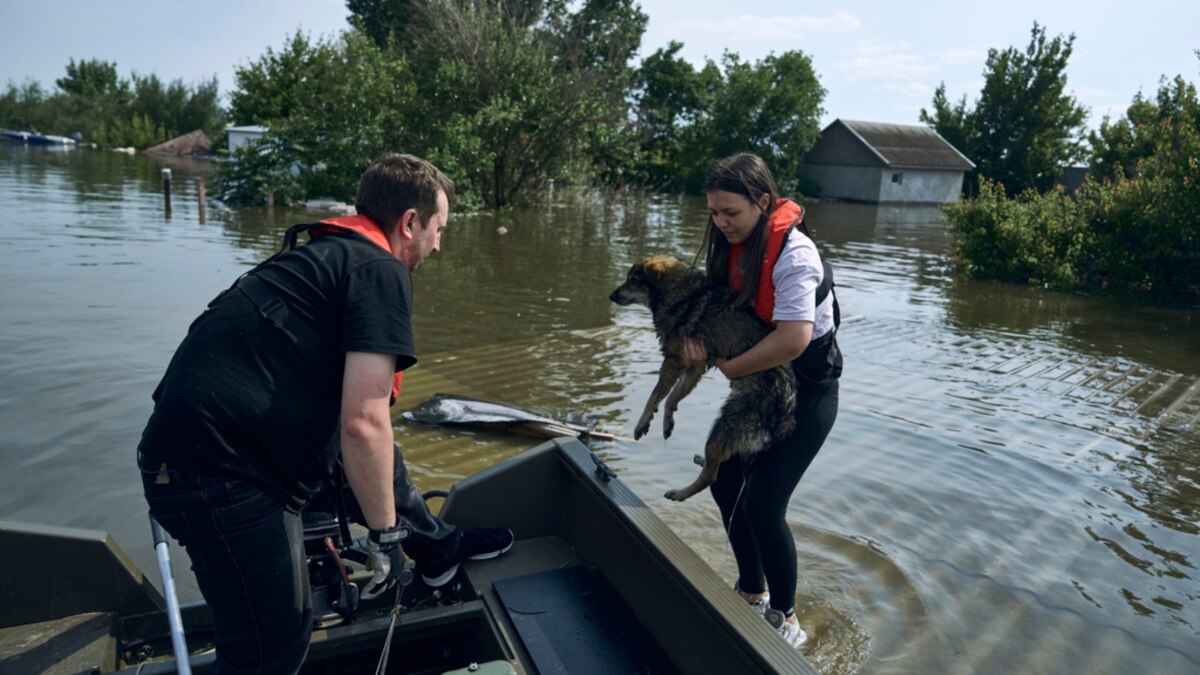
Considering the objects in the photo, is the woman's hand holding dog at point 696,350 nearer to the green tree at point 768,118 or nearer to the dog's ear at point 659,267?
the dog's ear at point 659,267

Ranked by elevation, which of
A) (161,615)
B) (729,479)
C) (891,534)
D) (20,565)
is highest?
(729,479)

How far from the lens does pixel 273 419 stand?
2408 millimetres

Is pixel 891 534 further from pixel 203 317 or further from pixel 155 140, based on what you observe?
pixel 155 140

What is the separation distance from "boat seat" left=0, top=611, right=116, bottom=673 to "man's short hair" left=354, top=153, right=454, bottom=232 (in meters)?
1.96

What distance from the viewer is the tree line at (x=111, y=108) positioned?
78.1m

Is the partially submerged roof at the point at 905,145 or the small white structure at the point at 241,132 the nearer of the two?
the small white structure at the point at 241,132

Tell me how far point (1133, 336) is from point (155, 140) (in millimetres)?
84080

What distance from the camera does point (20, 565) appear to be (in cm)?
319

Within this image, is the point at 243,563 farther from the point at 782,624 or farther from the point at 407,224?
the point at 782,624

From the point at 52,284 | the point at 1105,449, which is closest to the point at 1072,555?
the point at 1105,449

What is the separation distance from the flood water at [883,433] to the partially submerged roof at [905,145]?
120ft

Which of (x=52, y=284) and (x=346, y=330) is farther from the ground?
(x=346, y=330)

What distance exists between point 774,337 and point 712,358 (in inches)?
29.3

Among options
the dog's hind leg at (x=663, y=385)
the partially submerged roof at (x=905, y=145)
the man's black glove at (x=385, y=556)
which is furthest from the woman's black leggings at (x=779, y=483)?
the partially submerged roof at (x=905, y=145)
